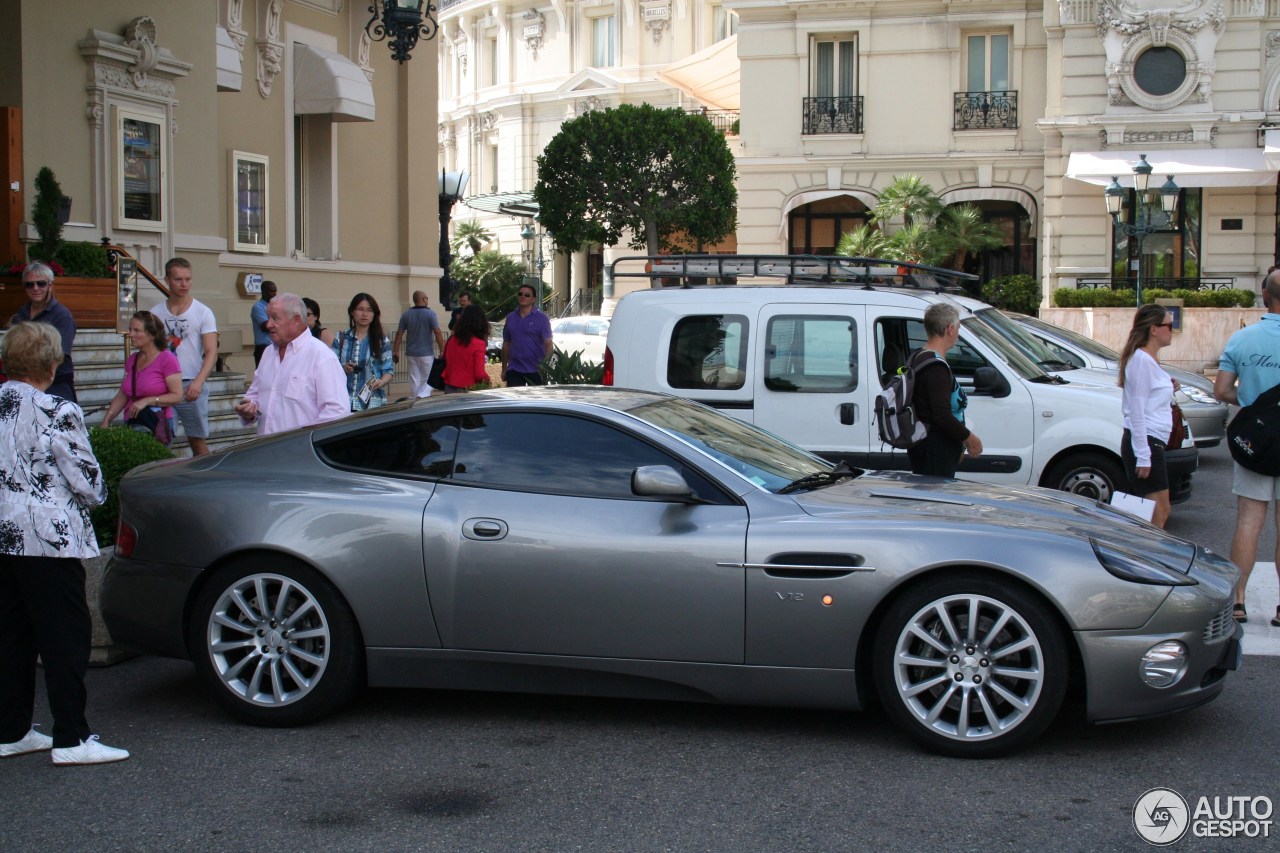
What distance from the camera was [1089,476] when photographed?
992 centimetres

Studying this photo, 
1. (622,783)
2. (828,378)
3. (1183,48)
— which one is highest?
(1183,48)

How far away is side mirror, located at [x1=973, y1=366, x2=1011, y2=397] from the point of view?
9094 millimetres

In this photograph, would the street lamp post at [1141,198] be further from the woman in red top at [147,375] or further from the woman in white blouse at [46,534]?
the woman in white blouse at [46,534]

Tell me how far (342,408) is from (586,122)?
118 feet

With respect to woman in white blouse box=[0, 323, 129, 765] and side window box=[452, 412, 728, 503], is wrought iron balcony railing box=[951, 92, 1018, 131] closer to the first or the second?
side window box=[452, 412, 728, 503]

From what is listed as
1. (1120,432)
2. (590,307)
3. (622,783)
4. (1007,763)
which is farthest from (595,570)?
(590,307)

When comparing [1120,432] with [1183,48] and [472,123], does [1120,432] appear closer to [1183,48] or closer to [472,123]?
[1183,48]

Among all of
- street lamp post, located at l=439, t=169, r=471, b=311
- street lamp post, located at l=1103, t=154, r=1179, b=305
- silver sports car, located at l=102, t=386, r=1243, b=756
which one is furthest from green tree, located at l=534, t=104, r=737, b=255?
silver sports car, located at l=102, t=386, r=1243, b=756

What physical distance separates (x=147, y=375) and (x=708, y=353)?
4.01 m

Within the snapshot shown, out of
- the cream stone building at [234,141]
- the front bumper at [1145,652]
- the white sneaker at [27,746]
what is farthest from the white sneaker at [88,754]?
the cream stone building at [234,141]

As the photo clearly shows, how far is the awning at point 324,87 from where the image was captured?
18.4 meters

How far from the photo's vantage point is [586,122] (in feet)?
140

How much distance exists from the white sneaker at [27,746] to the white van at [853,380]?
5524 mm

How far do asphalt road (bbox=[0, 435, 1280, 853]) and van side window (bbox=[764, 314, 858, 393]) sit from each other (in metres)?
4.19
